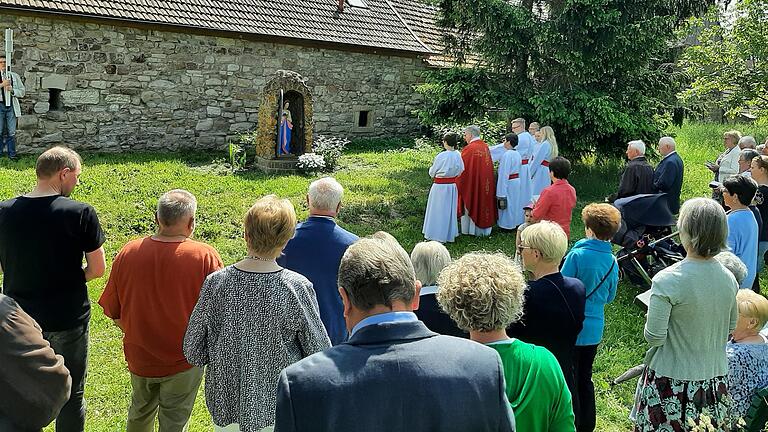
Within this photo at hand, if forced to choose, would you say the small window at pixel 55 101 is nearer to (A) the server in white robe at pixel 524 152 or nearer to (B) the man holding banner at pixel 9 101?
(B) the man holding banner at pixel 9 101

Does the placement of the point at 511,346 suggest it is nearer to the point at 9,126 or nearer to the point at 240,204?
the point at 240,204

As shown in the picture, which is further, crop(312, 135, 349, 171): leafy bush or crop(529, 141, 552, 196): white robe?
crop(312, 135, 349, 171): leafy bush

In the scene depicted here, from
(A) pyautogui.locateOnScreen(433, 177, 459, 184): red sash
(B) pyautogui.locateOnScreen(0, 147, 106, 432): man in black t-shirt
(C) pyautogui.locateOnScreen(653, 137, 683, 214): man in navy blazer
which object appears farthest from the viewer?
(A) pyautogui.locateOnScreen(433, 177, 459, 184): red sash

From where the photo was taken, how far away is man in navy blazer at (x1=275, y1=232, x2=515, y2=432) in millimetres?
1849

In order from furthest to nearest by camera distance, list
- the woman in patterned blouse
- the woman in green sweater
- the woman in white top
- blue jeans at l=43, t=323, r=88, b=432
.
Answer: the woman in white top, blue jeans at l=43, t=323, r=88, b=432, the woman in patterned blouse, the woman in green sweater

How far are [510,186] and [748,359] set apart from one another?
621cm

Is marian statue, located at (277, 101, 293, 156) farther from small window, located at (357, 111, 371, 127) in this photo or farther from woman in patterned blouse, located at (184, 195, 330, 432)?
woman in patterned blouse, located at (184, 195, 330, 432)

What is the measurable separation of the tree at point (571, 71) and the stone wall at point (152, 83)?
3.83 meters

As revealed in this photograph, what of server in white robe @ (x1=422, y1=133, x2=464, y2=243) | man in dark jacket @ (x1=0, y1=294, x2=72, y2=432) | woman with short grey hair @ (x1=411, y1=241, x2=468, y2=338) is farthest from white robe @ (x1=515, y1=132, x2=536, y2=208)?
man in dark jacket @ (x1=0, y1=294, x2=72, y2=432)

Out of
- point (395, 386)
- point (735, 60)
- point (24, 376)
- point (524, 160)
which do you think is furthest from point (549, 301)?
point (735, 60)

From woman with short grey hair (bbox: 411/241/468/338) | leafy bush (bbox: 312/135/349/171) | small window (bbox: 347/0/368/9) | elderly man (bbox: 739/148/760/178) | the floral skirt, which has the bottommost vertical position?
the floral skirt

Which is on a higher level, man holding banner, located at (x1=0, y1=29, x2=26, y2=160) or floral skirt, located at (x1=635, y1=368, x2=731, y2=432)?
man holding banner, located at (x1=0, y1=29, x2=26, y2=160)

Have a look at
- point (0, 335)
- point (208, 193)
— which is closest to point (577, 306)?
point (0, 335)

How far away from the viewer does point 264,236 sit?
117 inches
